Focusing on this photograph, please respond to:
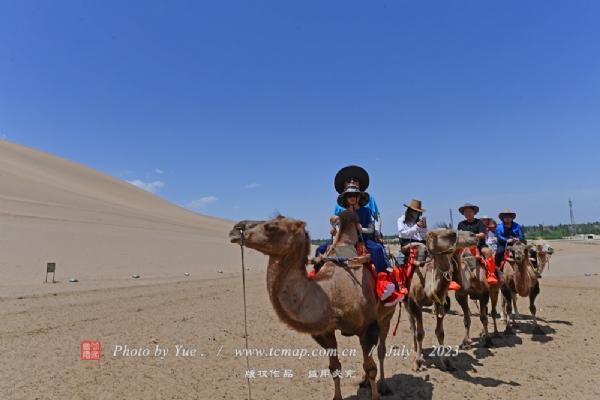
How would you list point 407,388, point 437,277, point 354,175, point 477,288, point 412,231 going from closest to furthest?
point 407,388 < point 354,175 < point 437,277 < point 412,231 < point 477,288

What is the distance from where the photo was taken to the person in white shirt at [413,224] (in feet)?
25.1

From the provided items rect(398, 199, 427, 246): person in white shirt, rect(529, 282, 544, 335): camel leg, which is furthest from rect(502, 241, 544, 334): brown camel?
rect(398, 199, 427, 246): person in white shirt

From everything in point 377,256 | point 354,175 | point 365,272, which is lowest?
point 365,272

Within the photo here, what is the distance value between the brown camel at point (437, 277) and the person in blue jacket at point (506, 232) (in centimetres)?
437

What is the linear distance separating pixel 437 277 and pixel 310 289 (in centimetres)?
328

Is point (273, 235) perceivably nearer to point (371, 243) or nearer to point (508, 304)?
point (371, 243)

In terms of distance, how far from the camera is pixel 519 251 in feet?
30.6

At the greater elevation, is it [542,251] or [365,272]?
[365,272]

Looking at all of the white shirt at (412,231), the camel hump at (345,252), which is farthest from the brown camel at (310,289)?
the white shirt at (412,231)

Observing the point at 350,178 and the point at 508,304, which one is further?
the point at 508,304

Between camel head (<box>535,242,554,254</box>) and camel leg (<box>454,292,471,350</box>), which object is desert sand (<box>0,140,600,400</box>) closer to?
camel leg (<box>454,292,471,350</box>)

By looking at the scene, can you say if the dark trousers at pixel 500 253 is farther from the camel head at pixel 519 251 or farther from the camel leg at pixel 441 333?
the camel leg at pixel 441 333

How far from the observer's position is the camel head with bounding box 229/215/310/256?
3641 millimetres

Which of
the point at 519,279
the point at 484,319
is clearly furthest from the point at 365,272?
the point at 519,279
